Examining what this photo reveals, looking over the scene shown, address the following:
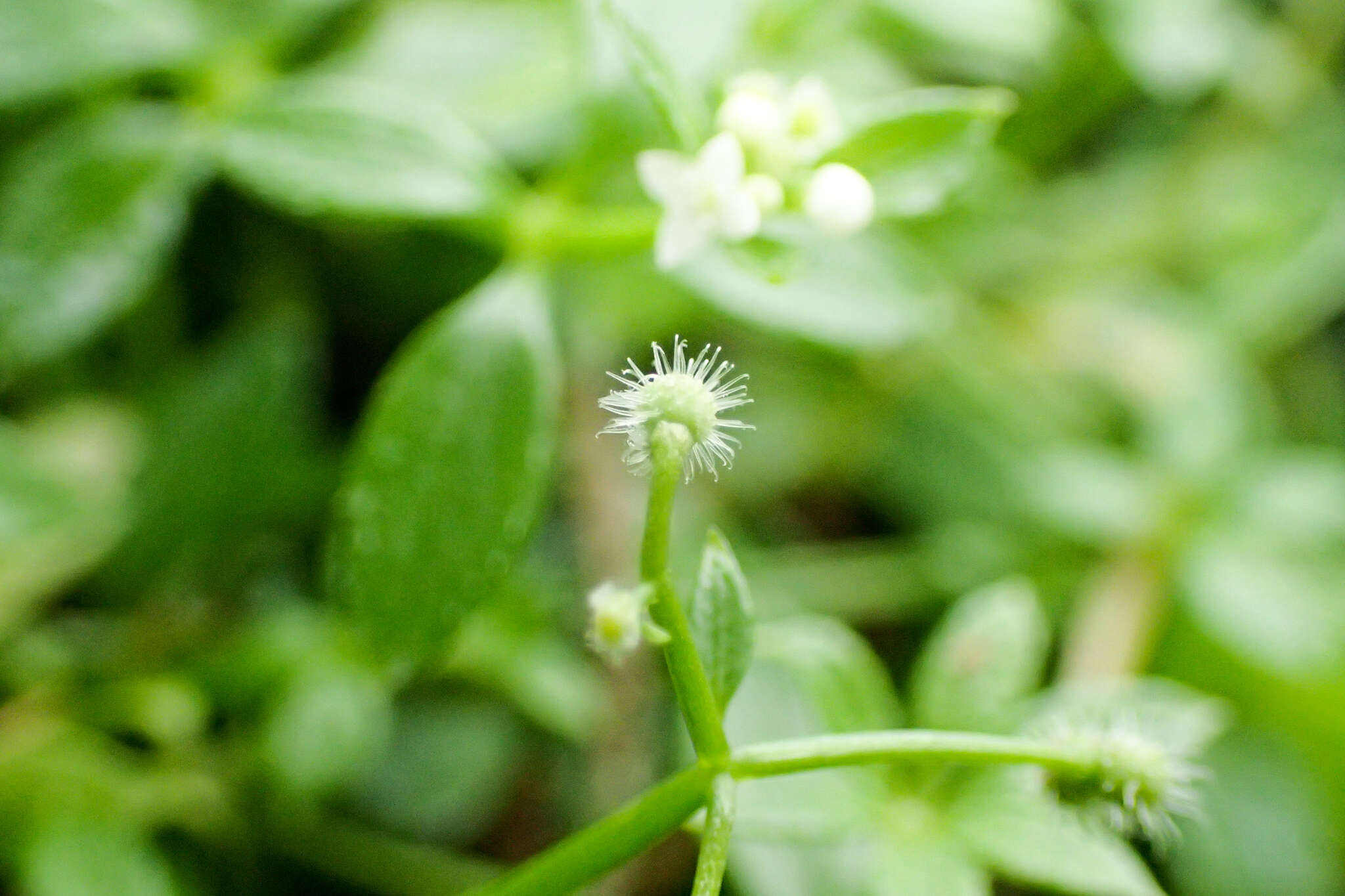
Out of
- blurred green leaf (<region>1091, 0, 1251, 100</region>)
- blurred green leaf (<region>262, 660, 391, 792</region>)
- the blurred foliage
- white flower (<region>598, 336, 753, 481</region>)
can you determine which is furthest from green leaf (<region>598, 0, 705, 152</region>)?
blurred green leaf (<region>1091, 0, 1251, 100</region>)

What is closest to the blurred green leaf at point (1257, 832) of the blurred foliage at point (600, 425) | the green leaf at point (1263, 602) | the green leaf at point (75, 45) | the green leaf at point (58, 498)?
the blurred foliage at point (600, 425)

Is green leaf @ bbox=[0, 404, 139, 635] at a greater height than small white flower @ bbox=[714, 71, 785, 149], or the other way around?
green leaf @ bbox=[0, 404, 139, 635]

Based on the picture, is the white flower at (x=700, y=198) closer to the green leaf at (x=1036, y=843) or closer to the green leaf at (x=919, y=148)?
the green leaf at (x=919, y=148)

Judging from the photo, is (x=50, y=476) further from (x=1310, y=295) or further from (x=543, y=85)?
(x=1310, y=295)

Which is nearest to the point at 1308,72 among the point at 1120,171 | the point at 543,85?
the point at 1120,171

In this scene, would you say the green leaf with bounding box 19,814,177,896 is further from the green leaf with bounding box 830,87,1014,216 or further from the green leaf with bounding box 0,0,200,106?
the green leaf with bounding box 830,87,1014,216

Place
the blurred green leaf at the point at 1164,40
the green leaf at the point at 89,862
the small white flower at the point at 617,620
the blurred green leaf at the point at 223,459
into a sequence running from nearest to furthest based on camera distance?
1. the small white flower at the point at 617,620
2. the green leaf at the point at 89,862
3. the blurred green leaf at the point at 223,459
4. the blurred green leaf at the point at 1164,40

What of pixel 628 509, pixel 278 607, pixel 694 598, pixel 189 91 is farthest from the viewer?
pixel 628 509
